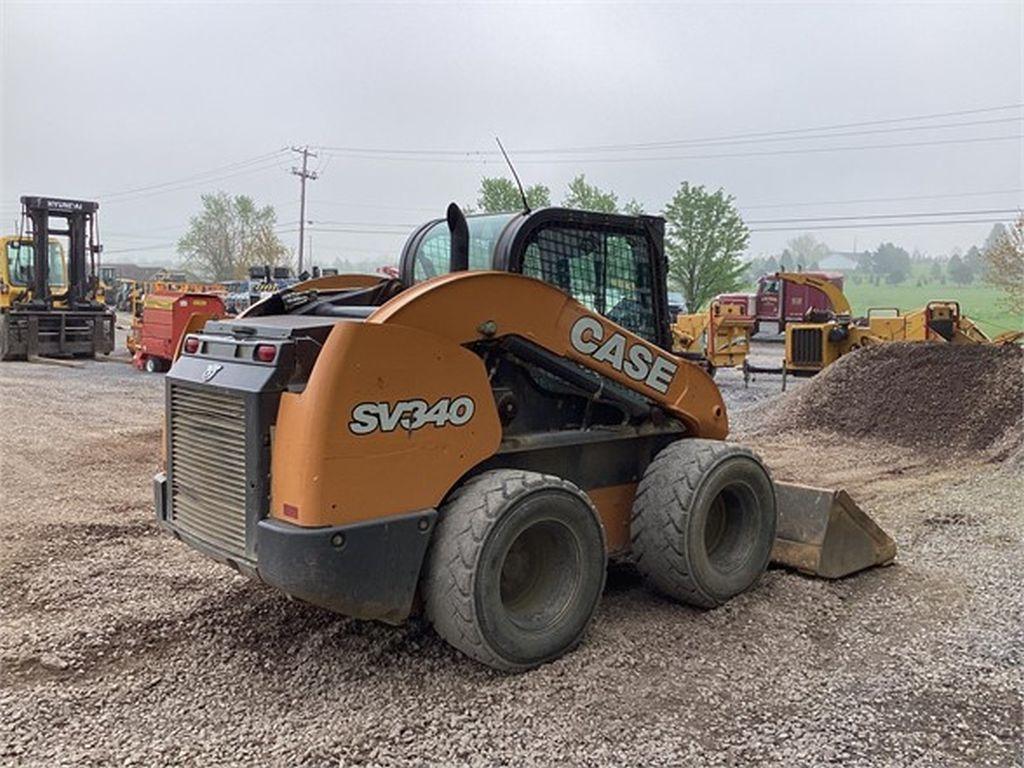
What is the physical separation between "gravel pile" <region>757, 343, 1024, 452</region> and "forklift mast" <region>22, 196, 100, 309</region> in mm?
14168

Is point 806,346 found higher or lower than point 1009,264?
lower

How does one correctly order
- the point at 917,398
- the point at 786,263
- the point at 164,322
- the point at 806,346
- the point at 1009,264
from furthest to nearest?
the point at 786,263 < the point at 1009,264 < the point at 806,346 < the point at 164,322 < the point at 917,398

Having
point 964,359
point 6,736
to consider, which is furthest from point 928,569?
point 964,359

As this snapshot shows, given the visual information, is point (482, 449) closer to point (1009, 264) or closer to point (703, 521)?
point (703, 521)

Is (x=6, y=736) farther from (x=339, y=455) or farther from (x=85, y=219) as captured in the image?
(x=85, y=219)

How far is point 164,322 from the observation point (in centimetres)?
1656

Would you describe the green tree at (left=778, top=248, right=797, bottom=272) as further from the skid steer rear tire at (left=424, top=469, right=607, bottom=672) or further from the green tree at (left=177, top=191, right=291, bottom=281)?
the skid steer rear tire at (left=424, top=469, right=607, bottom=672)

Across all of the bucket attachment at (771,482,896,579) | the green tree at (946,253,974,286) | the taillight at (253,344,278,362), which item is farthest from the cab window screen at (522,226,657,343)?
the green tree at (946,253,974,286)

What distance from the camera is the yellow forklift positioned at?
18.3m

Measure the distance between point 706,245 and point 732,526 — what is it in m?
43.6

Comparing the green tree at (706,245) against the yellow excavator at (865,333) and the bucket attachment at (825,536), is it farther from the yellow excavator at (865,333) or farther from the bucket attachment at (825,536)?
the bucket attachment at (825,536)

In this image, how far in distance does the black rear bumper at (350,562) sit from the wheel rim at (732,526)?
75.4 inches

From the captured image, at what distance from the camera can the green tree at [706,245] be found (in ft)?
154

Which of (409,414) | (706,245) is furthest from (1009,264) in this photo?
(409,414)
